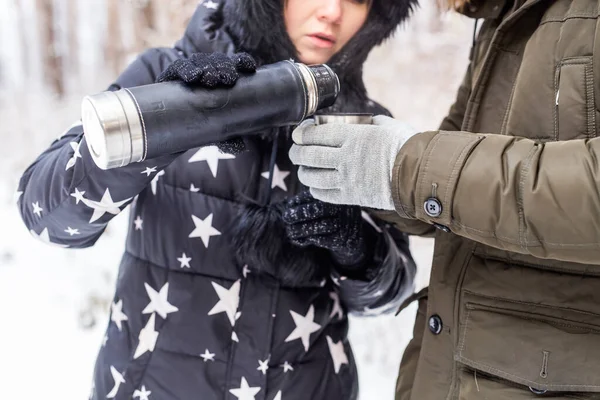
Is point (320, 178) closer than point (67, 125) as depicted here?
Yes

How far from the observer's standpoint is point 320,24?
42.6 inches

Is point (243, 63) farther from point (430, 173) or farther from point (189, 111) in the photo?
point (430, 173)

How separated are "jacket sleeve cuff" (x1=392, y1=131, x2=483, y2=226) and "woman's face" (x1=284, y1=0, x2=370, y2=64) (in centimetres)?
44

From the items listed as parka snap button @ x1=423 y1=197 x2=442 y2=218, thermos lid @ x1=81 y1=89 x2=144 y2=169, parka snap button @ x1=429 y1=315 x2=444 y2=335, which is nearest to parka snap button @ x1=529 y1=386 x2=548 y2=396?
parka snap button @ x1=429 y1=315 x2=444 y2=335

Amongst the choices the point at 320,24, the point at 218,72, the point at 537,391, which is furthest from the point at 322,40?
the point at 537,391

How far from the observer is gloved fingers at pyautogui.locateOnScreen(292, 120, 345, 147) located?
2.60 ft

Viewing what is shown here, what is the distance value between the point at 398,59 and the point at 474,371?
73 cm

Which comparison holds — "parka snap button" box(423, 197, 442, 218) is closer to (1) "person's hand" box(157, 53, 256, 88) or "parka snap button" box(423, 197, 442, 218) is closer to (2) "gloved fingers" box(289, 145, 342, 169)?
(2) "gloved fingers" box(289, 145, 342, 169)

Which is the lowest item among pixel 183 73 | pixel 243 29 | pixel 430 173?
pixel 430 173

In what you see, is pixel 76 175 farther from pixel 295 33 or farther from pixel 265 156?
pixel 295 33

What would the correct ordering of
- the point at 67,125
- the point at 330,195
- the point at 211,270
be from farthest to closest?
the point at 67,125 → the point at 211,270 → the point at 330,195

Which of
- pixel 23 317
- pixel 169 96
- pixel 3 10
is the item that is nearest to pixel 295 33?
pixel 169 96

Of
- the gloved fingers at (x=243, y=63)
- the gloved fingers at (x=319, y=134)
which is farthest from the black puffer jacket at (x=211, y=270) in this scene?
the gloved fingers at (x=243, y=63)

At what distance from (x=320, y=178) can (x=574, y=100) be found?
0.35 metres
